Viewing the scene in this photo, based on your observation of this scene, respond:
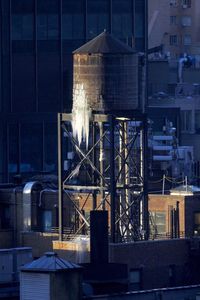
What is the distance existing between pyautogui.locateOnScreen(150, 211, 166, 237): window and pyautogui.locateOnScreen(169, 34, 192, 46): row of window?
Answer: 80.2 metres

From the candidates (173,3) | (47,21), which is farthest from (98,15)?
(173,3)

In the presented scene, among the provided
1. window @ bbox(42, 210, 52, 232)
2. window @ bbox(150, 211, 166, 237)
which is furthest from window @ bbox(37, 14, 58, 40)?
window @ bbox(150, 211, 166, 237)

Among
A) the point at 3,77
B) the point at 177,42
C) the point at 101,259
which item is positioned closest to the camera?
the point at 101,259

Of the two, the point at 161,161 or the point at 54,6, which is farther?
the point at 54,6

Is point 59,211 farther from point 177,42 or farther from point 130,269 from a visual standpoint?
point 177,42

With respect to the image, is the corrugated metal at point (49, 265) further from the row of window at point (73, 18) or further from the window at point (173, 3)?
the window at point (173, 3)

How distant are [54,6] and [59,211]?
36.8m

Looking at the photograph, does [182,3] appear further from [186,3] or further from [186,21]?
[186,21]

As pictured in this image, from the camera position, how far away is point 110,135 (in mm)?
81438

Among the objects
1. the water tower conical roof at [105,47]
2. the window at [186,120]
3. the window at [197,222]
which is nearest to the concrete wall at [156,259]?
the window at [197,222]

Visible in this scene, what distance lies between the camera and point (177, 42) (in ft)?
553

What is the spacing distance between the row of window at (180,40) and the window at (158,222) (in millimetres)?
80187

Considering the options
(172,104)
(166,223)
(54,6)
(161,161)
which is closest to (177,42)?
(172,104)

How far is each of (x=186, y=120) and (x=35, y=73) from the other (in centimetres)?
1664
